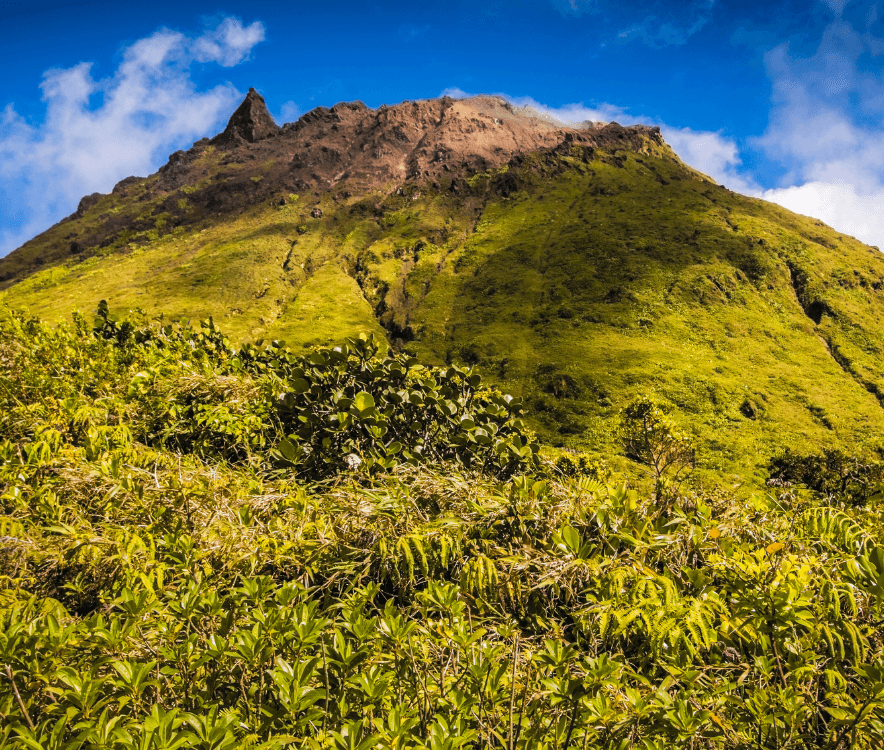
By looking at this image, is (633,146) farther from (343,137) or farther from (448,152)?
(343,137)

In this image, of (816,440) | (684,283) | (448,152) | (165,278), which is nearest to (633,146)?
(448,152)

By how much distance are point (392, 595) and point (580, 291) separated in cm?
10849

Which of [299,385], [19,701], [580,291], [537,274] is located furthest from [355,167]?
[19,701]

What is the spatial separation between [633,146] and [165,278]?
166070 mm

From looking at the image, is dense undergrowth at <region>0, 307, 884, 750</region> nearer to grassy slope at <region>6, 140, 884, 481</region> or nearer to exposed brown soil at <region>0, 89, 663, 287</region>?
grassy slope at <region>6, 140, 884, 481</region>

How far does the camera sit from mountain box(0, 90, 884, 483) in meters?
75.0

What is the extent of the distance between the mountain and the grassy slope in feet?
1.66

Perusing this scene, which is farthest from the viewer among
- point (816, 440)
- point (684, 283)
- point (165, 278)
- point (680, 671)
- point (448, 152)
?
point (448, 152)

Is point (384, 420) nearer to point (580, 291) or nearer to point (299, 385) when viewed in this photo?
point (299, 385)

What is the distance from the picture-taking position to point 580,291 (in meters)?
105

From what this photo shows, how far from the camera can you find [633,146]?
185 metres

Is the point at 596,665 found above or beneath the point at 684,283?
beneath

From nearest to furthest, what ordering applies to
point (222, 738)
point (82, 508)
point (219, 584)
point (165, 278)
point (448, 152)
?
point (222, 738), point (219, 584), point (82, 508), point (165, 278), point (448, 152)

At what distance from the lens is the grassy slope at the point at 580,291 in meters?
73.6
